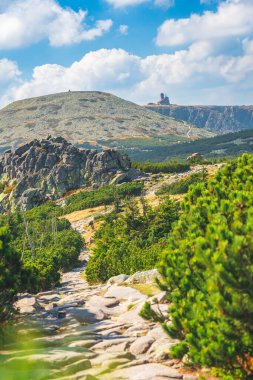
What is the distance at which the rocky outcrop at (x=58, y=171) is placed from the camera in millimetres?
115812

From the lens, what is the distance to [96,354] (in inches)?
612

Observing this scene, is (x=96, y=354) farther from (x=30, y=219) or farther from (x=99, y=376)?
(x=30, y=219)

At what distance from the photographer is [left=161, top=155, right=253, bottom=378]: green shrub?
8.98m

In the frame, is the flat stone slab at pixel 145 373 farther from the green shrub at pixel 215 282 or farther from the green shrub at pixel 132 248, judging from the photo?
the green shrub at pixel 132 248

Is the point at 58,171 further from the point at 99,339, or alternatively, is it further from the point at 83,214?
the point at 99,339

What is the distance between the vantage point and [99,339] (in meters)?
17.6

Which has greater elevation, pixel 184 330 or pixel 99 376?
pixel 184 330

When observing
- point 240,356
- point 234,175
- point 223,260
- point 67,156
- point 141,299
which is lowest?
point 141,299

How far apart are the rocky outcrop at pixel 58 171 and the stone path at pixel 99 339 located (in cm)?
8831

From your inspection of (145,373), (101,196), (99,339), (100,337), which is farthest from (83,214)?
(145,373)

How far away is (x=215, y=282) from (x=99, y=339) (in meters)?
10.2

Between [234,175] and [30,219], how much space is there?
80.3m

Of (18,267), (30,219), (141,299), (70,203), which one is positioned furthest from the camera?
(70,203)

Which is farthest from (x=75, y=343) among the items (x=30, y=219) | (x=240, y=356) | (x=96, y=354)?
(x=30, y=219)
